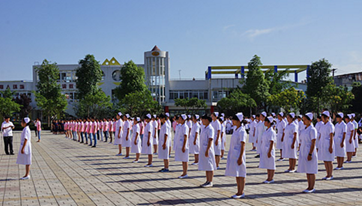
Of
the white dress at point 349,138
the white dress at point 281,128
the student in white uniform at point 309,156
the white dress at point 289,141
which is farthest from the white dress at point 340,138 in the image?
the student in white uniform at point 309,156

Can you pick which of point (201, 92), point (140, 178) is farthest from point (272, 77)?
point (140, 178)

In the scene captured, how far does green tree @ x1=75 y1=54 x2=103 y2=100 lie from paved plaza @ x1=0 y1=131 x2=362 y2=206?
1691 inches

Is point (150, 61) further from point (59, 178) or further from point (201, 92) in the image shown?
point (59, 178)

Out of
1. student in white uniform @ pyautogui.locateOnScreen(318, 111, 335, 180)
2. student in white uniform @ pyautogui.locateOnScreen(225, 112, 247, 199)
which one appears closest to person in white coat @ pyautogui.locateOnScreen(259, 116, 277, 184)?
student in white uniform @ pyautogui.locateOnScreen(318, 111, 335, 180)

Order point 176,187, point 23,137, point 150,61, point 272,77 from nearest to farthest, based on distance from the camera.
→ point 176,187 < point 23,137 < point 272,77 < point 150,61

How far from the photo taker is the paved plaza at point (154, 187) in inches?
305

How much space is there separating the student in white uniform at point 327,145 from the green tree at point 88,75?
1873 inches

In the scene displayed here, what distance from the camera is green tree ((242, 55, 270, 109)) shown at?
54.7 m

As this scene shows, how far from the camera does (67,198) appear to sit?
8.10 metres

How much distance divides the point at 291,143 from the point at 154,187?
5147mm

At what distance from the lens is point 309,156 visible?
28.3ft

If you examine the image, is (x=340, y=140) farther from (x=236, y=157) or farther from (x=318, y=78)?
(x=318, y=78)

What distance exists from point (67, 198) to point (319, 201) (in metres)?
5.11

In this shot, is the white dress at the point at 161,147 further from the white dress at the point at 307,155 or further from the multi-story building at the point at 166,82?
the multi-story building at the point at 166,82
